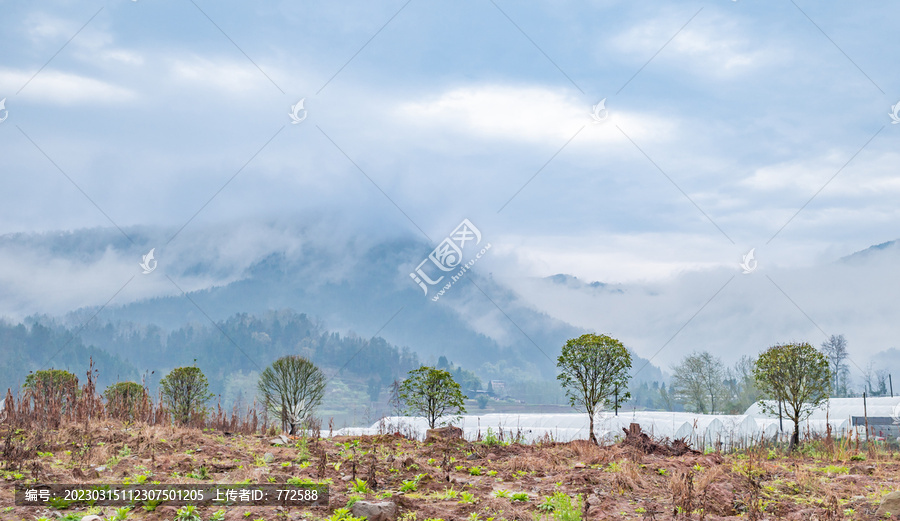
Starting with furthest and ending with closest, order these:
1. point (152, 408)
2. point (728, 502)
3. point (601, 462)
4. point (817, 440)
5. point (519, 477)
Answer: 1. point (817, 440)
2. point (152, 408)
3. point (601, 462)
4. point (519, 477)
5. point (728, 502)

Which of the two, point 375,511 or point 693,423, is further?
→ point 693,423

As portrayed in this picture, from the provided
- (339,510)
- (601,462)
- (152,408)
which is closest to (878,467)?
(601,462)

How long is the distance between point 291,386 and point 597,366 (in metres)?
8.65

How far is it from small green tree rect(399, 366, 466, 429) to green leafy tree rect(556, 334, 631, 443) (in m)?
2.85

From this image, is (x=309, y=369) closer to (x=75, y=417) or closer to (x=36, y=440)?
(x=75, y=417)

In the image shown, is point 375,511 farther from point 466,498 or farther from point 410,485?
point 410,485

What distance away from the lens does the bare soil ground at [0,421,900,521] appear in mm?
7062

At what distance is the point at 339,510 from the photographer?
6.64 m

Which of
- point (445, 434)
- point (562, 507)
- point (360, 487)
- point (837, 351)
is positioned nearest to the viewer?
point (562, 507)

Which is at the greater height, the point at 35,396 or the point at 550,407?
the point at 35,396

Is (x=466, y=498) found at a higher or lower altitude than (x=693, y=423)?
higher

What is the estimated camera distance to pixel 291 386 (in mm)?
18844

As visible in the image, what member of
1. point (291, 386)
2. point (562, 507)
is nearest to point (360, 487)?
point (562, 507)

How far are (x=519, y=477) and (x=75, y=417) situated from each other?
743 cm
